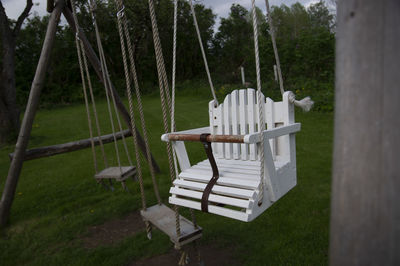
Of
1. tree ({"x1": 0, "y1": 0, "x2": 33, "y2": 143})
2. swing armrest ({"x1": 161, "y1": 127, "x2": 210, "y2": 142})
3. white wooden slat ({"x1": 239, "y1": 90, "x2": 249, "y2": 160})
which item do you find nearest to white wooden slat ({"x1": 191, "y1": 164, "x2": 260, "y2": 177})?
swing armrest ({"x1": 161, "y1": 127, "x2": 210, "y2": 142})

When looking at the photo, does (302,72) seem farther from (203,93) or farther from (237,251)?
(237,251)

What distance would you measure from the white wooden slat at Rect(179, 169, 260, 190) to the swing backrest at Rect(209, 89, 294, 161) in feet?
1.81

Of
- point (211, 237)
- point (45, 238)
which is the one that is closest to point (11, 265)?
point (45, 238)

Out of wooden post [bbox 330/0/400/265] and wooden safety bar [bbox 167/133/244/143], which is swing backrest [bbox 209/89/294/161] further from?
wooden post [bbox 330/0/400/265]

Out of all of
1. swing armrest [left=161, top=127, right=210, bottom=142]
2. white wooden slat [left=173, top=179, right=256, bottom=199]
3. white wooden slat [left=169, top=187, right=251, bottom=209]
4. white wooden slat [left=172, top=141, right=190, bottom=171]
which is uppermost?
swing armrest [left=161, top=127, right=210, bottom=142]

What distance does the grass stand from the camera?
2.79 metres

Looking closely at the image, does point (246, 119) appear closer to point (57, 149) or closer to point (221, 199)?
point (221, 199)

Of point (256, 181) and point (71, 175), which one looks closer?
point (256, 181)

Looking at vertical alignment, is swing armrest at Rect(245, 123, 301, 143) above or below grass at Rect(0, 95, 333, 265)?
above

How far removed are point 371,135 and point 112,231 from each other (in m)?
3.08

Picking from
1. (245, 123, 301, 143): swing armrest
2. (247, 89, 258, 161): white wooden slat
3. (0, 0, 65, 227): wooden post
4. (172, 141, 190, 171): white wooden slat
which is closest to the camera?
(245, 123, 301, 143): swing armrest

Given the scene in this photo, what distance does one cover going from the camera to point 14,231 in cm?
352

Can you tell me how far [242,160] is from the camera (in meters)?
2.67

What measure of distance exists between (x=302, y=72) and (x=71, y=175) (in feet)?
27.5
